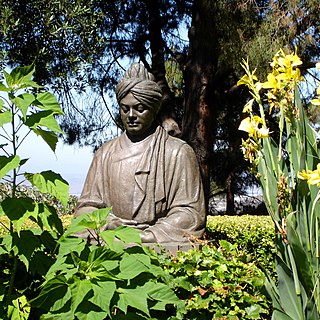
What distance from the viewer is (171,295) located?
2.20 metres

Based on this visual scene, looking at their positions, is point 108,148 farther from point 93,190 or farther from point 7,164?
point 7,164

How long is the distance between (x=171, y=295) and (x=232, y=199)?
10023 millimetres

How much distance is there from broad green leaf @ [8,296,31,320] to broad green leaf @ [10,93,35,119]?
765mm

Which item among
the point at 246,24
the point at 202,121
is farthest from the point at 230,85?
the point at 246,24

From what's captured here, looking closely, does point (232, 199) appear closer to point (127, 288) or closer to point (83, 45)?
point (83, 45)

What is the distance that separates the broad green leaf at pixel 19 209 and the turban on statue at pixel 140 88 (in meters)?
1.58

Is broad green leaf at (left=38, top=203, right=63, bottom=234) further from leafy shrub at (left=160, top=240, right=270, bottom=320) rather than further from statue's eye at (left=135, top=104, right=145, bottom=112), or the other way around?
statue's eye at (left=135, top=104, right=145, bottom=112)

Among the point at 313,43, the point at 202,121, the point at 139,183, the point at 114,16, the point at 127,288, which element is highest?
the point at 114,16

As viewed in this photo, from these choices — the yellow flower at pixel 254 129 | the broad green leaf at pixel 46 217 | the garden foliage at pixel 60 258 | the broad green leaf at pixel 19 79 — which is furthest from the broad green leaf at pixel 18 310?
the yellow flower at pixel 254 129

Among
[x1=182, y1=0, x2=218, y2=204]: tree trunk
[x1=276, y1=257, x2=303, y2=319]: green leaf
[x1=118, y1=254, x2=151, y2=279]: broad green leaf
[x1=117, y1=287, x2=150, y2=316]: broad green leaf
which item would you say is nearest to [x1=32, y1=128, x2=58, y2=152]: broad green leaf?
[x1=118, y1=254, x2=151, y2=279]: broad green leaf

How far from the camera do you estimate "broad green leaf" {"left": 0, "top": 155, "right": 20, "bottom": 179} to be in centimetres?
201

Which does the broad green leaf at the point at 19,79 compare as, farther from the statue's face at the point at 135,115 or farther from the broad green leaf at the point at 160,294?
the statue's face at the point at 135,115

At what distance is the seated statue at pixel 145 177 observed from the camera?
11.5ft

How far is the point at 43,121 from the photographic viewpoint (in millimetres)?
2143
